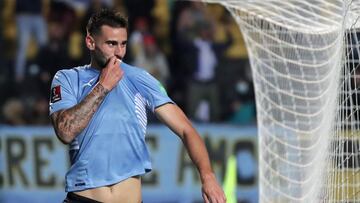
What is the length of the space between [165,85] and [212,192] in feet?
25.3

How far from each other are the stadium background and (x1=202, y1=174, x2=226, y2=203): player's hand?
21.0ft

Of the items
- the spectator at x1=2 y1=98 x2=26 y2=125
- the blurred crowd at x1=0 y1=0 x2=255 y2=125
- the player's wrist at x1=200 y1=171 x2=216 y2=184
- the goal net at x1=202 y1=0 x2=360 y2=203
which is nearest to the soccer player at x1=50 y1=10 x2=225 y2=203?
the player's wrist at x1=200 y1=171 x2=216 y2=184

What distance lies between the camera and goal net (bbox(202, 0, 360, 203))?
5977 millimetres

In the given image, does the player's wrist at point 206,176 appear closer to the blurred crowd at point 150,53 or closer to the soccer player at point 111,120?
the soccer player at point 111,120

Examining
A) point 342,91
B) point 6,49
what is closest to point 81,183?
point 342,91

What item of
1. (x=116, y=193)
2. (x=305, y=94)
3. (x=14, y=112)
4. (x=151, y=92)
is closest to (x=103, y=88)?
(x=151, y=92)

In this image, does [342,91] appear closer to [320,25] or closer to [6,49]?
[320,25]

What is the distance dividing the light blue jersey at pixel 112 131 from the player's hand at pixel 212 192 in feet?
1.50

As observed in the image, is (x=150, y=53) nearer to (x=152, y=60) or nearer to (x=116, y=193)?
(x=152, y=60)

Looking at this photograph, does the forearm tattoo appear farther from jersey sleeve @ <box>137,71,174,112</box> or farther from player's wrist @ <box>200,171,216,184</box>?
player's wrist @ <box>200,171,216,184</box>

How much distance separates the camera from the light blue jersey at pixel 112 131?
4672 mm

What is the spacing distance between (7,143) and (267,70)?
4.19m

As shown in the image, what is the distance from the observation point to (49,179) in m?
11.0

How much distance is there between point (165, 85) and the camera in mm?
12023
